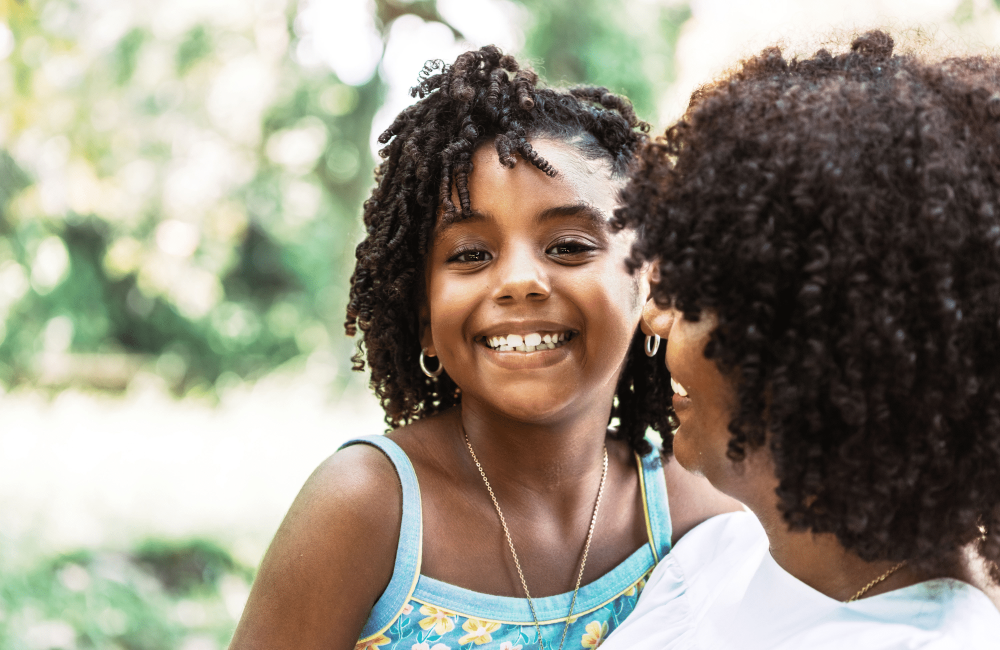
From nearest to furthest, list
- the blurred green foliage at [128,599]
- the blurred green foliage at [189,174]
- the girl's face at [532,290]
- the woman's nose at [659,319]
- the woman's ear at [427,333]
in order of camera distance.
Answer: the woman's nose at [659,319], the girl's face at [532,290], the woman's ear at [427,333], the blurred green foliage at [128,599], the blurred green foliage at [189,174]

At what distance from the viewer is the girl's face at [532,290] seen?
72.4 inches

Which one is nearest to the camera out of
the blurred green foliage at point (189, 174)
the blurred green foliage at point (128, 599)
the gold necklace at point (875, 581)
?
the gold necklace at point (875, 581)

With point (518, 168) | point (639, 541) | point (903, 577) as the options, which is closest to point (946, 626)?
point (903, 577)

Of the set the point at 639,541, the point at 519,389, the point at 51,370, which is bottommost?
the point at 639,541

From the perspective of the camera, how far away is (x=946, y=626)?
1.28 meters

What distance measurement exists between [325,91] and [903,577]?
597cm

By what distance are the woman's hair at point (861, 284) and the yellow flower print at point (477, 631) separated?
71cm

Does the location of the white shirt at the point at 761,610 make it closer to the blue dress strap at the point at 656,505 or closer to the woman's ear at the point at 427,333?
the blue dress strap at the point at 656,505

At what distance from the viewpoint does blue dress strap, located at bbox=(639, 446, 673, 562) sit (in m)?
2.04

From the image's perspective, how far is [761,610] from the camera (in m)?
1.55

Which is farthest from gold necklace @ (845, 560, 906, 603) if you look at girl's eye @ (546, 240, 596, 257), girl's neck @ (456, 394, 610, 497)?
girl's eye @ (546, 240, 596, 257)

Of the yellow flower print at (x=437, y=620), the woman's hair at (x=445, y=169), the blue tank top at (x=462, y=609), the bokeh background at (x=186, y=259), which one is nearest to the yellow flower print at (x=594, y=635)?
the blue tank top at (x=462, y=609)

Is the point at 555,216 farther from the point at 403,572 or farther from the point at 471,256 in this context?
the point at 403,572

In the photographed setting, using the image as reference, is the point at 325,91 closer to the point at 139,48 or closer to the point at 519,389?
the point at 139,48
